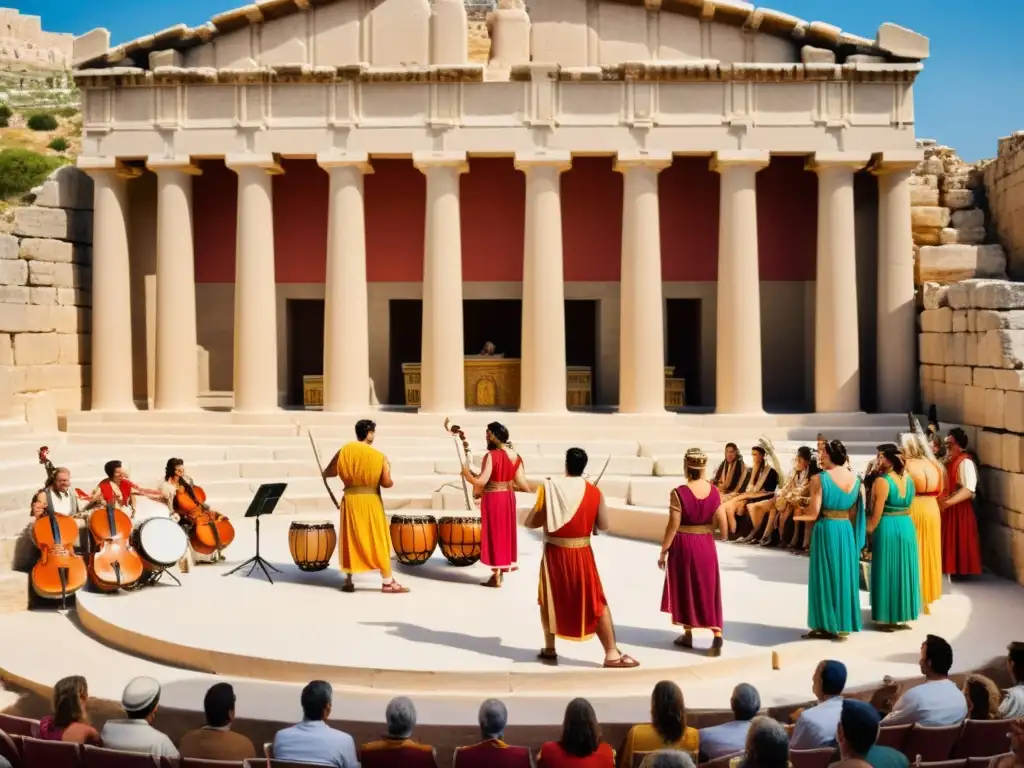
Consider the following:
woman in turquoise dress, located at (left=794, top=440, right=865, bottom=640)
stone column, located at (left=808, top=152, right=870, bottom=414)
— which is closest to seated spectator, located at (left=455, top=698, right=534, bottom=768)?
woman in turquoise dress, located at (left=794, top=440, right=865, bottom=640)

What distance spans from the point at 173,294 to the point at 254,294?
178 cm

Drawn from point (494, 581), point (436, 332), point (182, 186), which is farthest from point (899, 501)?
point (182, 186)

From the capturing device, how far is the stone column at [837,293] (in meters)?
21.8

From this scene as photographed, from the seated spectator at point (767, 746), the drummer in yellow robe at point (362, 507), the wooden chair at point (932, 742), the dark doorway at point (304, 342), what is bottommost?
the wooden chair at point (932, 742)

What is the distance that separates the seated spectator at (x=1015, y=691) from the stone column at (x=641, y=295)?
14691 millimetres

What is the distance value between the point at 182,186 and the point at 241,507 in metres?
8.41

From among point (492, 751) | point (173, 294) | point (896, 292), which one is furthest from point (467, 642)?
point (896, 292)

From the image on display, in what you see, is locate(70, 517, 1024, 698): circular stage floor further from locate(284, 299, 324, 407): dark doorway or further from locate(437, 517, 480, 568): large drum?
locate(284, 299, 324, 407): dark doorway

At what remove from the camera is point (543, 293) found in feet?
71.6

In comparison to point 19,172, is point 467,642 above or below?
below

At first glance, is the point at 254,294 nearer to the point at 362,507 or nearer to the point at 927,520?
the point at 362,507

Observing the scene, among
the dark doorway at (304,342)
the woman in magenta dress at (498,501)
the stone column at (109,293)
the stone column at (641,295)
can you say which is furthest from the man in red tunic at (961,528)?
the dark doorway at (304,342)

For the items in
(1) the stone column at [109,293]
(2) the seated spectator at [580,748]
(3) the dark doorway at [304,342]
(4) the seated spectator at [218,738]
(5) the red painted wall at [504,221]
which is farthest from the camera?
(3) the dark doorway at [304,342]

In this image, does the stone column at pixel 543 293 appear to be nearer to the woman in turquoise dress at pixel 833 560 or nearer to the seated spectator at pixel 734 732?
the woman in turquoise dress at pixel 833 560
